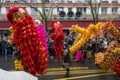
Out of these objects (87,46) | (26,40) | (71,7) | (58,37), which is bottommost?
(71,7)

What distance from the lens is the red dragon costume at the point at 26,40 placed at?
1173cm

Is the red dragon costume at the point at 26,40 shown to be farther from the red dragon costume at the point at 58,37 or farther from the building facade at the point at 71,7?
the building facade at the point at 71,7

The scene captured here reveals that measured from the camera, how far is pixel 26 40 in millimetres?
11758

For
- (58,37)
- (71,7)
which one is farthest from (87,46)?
(71,7)

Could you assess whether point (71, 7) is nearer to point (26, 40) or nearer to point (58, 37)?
point (58, 37)

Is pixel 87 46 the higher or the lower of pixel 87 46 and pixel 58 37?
the lower

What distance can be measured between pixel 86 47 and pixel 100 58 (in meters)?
6.11

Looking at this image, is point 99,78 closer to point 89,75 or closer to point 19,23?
point 89,75

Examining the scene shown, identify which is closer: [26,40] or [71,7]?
[26,40]

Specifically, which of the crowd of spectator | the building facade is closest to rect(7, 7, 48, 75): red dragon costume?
the crowd of spectator

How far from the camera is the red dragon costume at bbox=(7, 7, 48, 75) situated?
11734 millimetres

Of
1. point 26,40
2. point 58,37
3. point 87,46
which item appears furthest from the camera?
point 87,46

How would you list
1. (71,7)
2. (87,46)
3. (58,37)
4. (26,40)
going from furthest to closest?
(71,7) < (87,46) < (58,37) < (26,40)

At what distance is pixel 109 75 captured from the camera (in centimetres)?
1515
